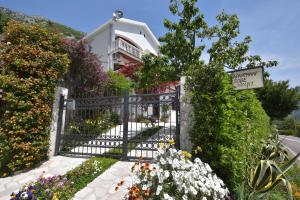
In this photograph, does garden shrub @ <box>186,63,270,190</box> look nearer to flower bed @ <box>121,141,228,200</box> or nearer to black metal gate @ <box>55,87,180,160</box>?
flower bed @ <box>121,141,228,200</box>

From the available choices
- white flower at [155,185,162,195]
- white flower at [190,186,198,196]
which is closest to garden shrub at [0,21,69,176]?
white flower at [155,185,162,195]

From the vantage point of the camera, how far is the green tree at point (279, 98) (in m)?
27.0

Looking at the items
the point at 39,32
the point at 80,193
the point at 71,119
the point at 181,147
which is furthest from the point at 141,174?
the point at 39,32

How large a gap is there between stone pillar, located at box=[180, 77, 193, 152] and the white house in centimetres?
1208

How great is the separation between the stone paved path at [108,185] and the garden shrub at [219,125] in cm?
177

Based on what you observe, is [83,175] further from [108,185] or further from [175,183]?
[175,183]

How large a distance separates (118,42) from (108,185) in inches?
633

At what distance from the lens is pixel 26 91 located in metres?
5.67

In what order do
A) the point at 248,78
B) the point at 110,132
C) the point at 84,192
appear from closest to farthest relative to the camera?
1. the point at 84,192
2. the point at 248,78
3. the point at 110,132

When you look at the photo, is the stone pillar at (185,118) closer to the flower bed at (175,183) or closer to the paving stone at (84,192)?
the flower bed at (175,183)

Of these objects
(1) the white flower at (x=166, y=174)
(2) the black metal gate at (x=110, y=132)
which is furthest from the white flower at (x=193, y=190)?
(2) the black metal gate at (x=110, y=132)

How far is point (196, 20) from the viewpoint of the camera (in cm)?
952

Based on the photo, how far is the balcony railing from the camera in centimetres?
1858

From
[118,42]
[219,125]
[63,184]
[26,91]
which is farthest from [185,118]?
[118,42]
